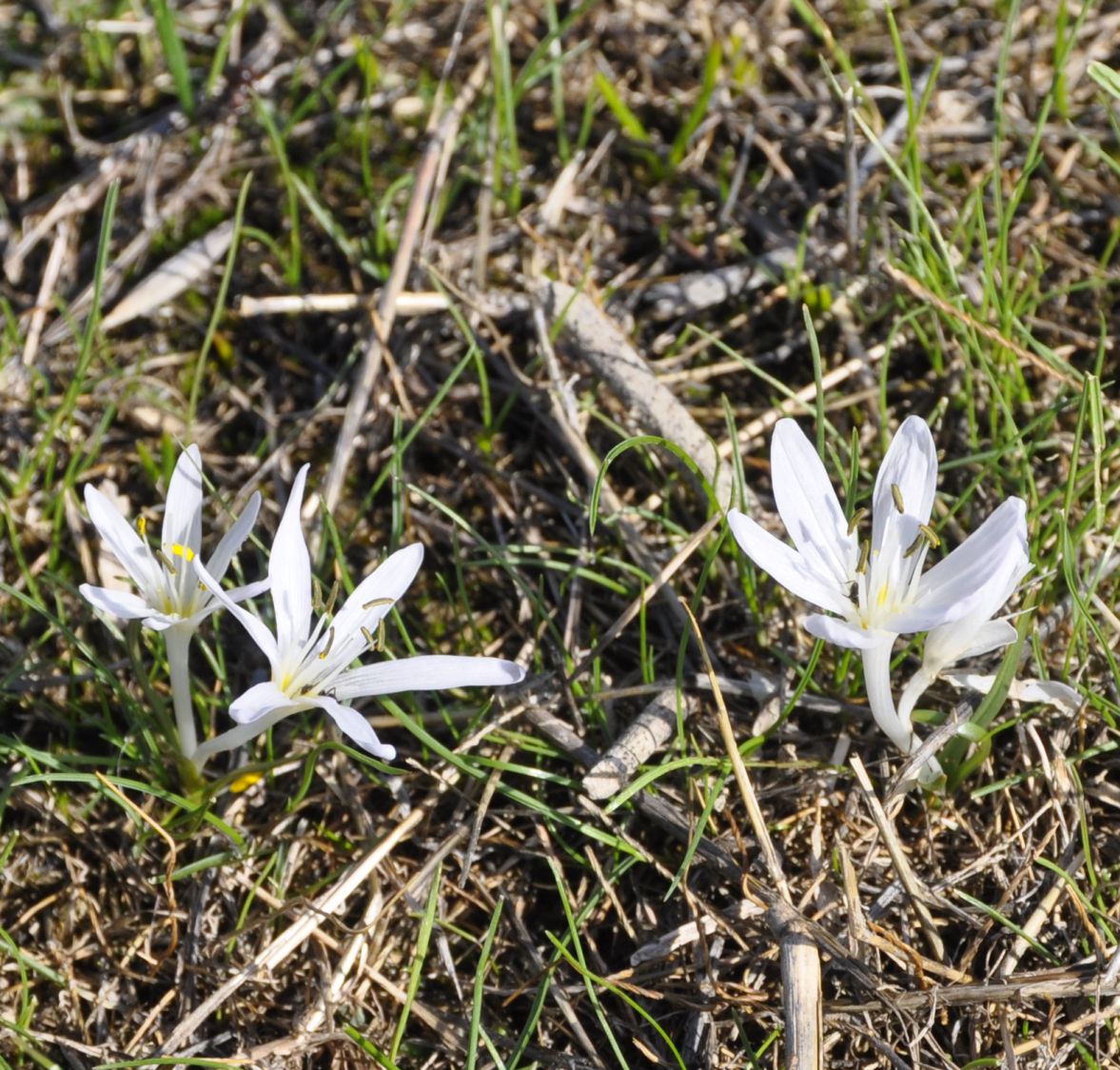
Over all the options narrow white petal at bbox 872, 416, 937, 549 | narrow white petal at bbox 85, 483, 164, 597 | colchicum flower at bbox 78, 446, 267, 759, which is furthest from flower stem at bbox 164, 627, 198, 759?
narrow white petal at bbox 872, 416, 937, 549

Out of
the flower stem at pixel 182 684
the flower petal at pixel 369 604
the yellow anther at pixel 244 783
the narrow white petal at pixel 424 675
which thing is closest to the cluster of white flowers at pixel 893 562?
the narrow white petal at pixel 424 675

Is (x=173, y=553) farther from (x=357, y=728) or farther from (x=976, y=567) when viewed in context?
(x=976, y=567)

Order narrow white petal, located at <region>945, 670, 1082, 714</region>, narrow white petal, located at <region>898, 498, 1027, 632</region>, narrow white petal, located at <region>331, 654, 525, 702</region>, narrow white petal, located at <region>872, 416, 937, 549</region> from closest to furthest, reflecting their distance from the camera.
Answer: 1. narrow white petal, located at <region>898, 498, 1027, 632</region>
2. narrow white petal, located at <region>331, 654, 525, 702</region>
3. narrow white petal, located at <region>872, 416, 937, 549</region>
4. narrow white petal, located at <region>945, 670, 1082, 714</region>

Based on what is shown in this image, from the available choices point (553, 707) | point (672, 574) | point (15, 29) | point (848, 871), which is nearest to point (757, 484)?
point (672, 574)

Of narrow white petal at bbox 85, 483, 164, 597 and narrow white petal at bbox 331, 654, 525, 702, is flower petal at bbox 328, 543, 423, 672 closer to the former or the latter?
narrow white petal at bbox 331, 654, 525, 702

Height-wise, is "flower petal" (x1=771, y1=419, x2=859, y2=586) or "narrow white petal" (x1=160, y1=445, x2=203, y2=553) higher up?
"narrow white petal" (x1=160, y1=445, x2=203, y2=553)

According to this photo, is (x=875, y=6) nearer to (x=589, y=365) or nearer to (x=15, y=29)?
(x=589, y=365)

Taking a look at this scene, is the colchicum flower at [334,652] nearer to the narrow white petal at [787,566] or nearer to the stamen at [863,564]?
the narrow white petal at [787,566]
